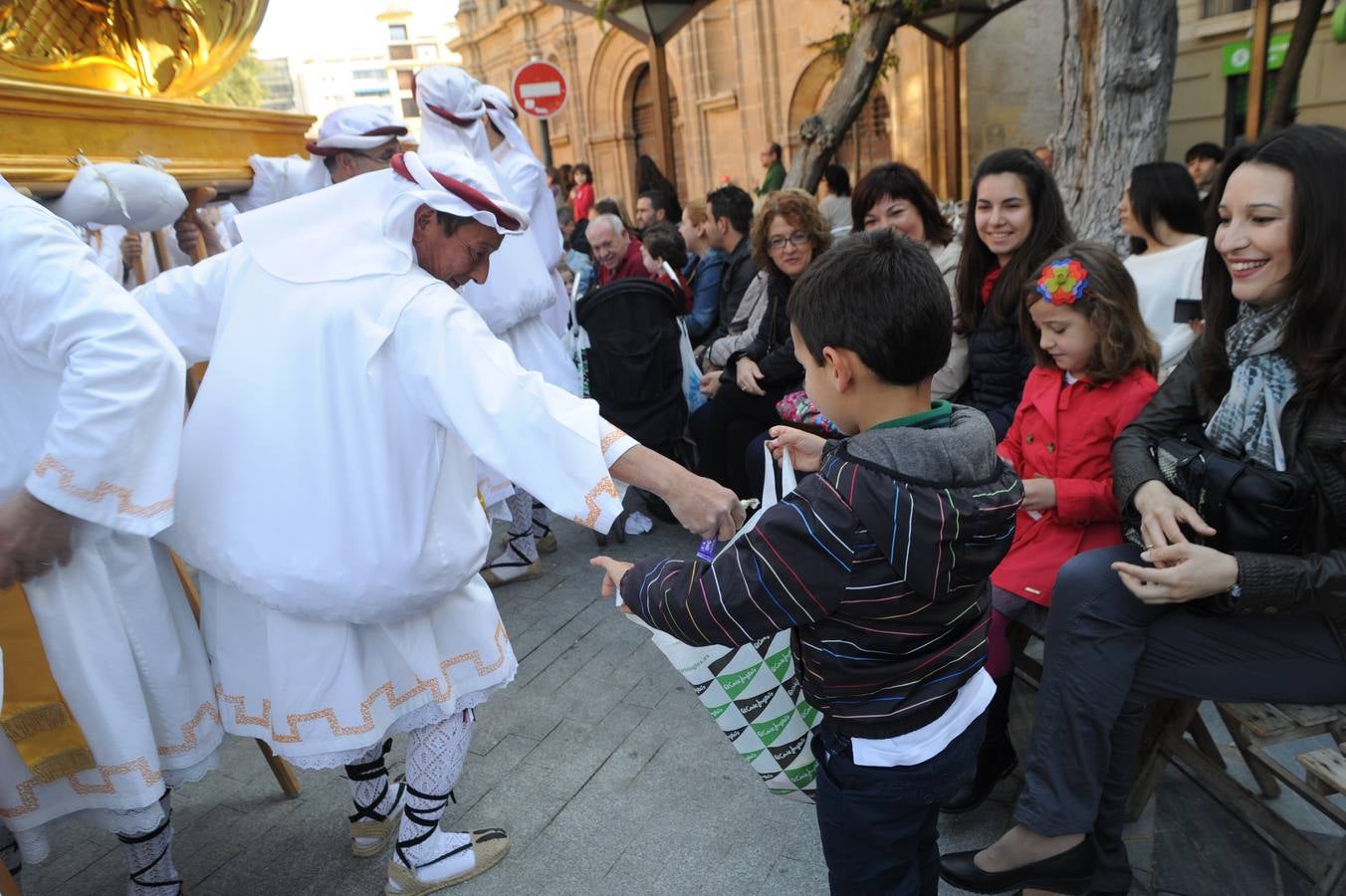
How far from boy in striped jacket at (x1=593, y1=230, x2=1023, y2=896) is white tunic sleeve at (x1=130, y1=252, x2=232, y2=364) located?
1.22 metres

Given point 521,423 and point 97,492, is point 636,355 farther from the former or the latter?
point 97,492

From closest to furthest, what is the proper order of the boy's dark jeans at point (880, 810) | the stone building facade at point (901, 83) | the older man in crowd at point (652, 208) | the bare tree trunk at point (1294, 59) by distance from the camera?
the boy's dark jeans at point (880, 810)
the bare tree trunk at point (1294, 59)
the older man in crowd at point (652, 208)
the stone building facade at point (901, 83)

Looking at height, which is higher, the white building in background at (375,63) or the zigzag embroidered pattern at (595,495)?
the white building in background at (375,63)

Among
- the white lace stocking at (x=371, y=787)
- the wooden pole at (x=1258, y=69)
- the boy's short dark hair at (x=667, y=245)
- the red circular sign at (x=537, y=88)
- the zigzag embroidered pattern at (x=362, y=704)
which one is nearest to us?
the zigzag embroidered pattern at (x=362, y=704)

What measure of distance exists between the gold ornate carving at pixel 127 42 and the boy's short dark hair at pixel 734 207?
271cm

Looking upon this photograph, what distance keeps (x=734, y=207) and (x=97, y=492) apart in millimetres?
3923

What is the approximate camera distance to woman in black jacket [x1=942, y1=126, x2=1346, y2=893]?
6.09 ft

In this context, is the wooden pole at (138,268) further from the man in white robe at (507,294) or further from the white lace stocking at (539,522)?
the white lace stocking at (539,522)

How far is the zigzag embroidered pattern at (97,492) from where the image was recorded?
170 cm

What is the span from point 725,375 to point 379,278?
2668 mm

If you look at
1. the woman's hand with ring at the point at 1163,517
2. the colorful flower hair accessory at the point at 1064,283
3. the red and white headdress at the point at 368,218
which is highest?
the red and white headdress at the point at 368,218

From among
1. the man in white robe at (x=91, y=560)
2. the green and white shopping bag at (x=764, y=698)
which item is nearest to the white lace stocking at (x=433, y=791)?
the man in white robe at (x=91, y=560)

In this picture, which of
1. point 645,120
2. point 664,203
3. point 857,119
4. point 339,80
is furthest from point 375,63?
point 664,203

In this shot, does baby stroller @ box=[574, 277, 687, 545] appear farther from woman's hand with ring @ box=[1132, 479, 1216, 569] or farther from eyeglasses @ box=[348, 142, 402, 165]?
woman's hand with ring @ box=[1132, 479, 1216, 569]
